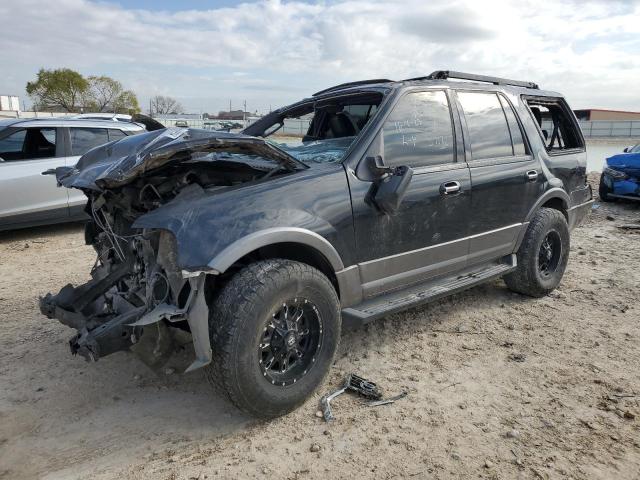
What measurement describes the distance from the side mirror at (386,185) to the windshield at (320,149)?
0.92 ft

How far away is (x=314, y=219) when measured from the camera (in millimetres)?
3121

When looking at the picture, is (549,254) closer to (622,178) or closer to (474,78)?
(474,78)

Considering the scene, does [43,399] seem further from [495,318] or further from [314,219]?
[495,318]

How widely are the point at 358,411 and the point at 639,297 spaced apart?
3566mm

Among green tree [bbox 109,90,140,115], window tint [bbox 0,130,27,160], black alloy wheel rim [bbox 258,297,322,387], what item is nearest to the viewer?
black alloy wheel rim [bbox 258,297,322,387]

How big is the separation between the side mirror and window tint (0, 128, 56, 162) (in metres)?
5.85

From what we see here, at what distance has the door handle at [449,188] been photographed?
150 inches

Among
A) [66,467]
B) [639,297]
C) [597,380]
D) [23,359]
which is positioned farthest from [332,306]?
[639,297]

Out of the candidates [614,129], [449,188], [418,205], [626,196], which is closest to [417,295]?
[418,205]

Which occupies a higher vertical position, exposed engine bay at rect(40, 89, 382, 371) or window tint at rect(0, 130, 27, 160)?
window tint at rect(0, 130, 27, 160)

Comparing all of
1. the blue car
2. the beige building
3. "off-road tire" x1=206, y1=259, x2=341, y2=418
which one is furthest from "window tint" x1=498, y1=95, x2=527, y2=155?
the beige building

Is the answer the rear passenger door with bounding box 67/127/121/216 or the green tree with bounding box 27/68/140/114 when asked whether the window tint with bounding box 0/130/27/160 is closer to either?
the rear passenger door with bounding box 67/127/121/216

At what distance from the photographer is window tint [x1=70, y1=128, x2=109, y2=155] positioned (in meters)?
7.57

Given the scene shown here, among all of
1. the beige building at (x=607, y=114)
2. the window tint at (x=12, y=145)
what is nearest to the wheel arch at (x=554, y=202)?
the window tint at (x=12, y=145)
